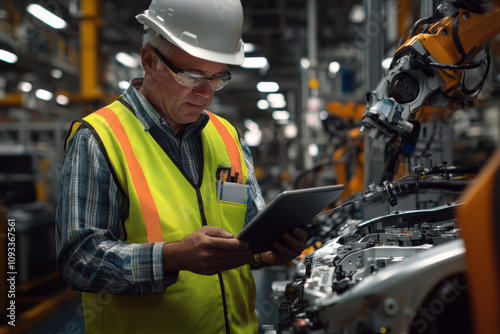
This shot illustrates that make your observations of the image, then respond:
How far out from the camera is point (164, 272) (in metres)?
1.31

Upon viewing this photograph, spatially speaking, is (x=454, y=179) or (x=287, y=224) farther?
(x=454, y=179)

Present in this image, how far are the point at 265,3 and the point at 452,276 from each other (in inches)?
337

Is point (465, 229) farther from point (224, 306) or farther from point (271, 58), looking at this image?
point (271, 58)

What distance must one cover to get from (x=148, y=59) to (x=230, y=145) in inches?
18.0

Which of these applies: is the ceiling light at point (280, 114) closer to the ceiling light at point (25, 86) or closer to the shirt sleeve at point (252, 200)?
the ceiling light at point (25, 86)

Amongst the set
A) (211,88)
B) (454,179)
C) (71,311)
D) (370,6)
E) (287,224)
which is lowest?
(71,311)

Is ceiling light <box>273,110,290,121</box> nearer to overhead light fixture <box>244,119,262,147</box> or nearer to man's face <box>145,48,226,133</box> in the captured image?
overhead light fixture <box>244,119,262,147</box>

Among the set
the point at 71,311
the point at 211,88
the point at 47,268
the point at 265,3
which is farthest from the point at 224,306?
the point at 265,3

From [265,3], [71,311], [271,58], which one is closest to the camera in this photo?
[71,311]

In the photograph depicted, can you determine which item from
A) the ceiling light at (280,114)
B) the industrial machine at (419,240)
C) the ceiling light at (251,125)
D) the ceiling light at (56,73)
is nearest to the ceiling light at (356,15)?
the ceiling light at (56,73)

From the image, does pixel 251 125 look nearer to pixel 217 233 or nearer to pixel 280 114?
pixel 280 114

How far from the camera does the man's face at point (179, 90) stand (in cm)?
156

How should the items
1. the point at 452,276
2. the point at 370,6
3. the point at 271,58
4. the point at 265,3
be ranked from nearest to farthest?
1. the point at 452,276
2. the point at 370,6
3. the point at 265,3
4. the point at 271,58

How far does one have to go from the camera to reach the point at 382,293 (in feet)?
2.87
